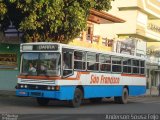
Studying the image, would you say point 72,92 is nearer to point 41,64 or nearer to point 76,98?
point 76,98

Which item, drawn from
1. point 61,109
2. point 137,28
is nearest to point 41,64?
point 61,109

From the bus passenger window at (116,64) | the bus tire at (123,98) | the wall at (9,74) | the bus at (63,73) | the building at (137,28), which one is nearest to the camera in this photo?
the bus at (63,73)

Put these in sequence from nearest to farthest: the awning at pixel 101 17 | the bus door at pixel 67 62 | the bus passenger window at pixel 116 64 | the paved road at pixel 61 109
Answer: the paved road at pixel 61 109, the bus door at pixel 67 62, the bus passenger window at pixel 116 64, the awning at pixel 101 17

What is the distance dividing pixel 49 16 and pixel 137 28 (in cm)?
3001

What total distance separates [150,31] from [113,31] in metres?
7.22

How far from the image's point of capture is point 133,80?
27516mm

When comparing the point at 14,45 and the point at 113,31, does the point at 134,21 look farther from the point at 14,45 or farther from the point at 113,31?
the point at 14,45

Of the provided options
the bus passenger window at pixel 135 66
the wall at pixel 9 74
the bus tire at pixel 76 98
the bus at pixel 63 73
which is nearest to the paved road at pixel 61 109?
the bus tire at pixel 76 98

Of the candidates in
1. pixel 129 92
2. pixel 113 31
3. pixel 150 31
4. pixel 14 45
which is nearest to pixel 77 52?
pixel 129 92

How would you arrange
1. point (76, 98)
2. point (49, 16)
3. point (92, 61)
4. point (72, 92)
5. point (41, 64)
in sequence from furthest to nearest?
point (49, 16) < point (92, 61) < point (76, 98) < point (72, 92) < point (41, 64)

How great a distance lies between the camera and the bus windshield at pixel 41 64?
66.4 feet

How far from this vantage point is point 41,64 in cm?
2052

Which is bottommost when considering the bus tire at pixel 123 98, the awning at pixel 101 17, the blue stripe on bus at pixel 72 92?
the bus tire at pixel 123 98

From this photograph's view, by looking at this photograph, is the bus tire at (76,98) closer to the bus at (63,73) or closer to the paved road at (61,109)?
the bus at (63,73)
